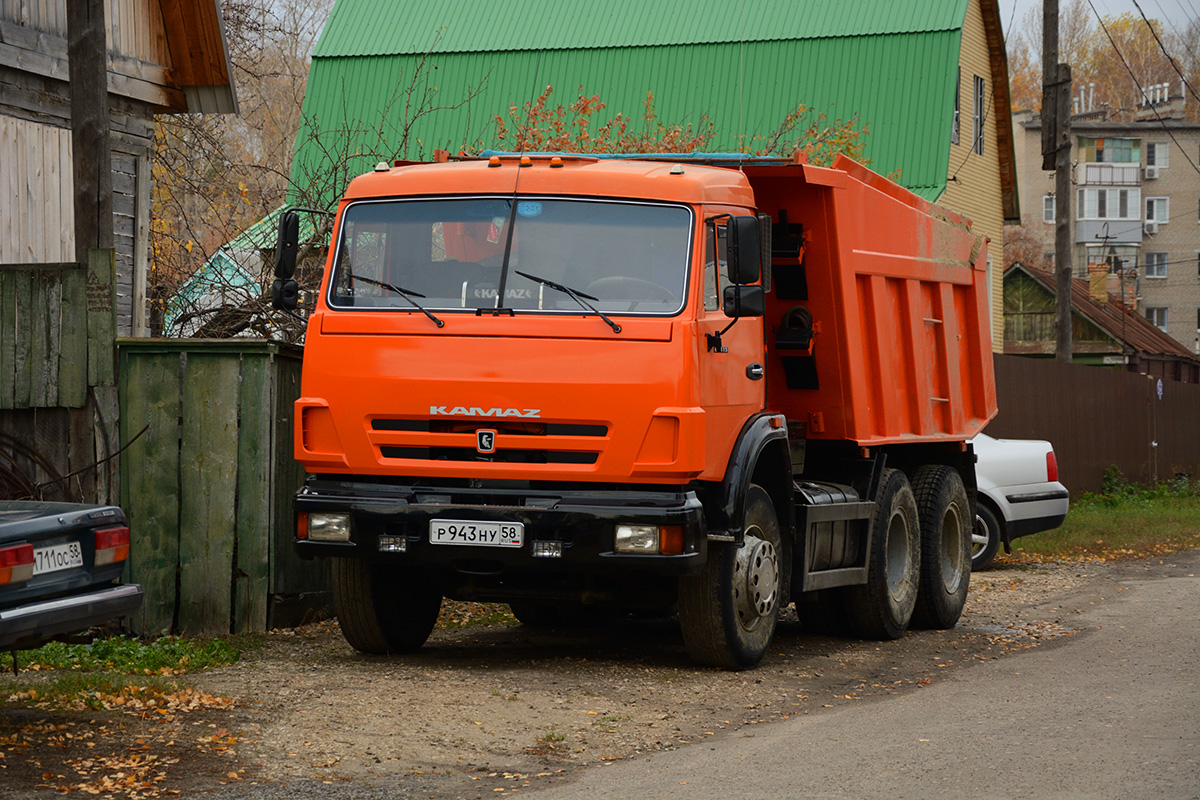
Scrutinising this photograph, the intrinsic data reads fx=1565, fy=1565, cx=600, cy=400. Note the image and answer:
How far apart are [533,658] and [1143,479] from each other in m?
21.1

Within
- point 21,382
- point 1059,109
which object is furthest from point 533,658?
point 1059,109

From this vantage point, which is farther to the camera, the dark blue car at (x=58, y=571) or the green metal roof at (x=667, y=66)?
the green metal roof at (x=667, y=66)

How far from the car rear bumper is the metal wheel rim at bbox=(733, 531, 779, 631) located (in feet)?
11.1

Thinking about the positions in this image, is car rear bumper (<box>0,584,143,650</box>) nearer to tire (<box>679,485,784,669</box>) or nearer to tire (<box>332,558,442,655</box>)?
tire (<box>332,558,442,655</box>)

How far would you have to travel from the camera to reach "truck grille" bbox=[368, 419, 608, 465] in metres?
8.09

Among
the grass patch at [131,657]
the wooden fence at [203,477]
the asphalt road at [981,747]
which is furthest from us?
the wooden fence at [203,477]

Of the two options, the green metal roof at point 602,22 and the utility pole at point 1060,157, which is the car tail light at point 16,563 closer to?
the utility pole at point 1060,157

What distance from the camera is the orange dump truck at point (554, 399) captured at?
26.5 ft

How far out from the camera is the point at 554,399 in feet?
26.5

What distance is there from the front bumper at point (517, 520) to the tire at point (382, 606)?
1.77ft

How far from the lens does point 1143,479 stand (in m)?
27.9

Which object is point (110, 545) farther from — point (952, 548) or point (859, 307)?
point (952, 548)

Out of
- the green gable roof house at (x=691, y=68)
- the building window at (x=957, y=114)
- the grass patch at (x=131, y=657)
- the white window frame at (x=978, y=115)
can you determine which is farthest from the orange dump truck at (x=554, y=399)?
the white window frame at (x=978, y=115)

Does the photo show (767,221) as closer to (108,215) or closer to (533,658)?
(533,658)
